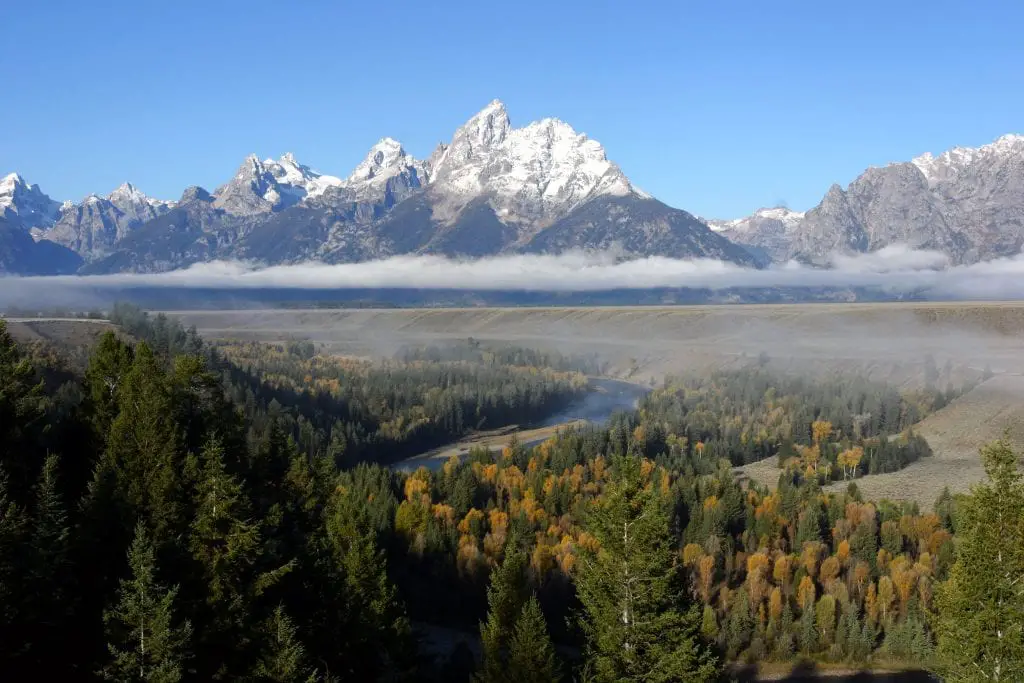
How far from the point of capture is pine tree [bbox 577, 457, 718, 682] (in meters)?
27.2

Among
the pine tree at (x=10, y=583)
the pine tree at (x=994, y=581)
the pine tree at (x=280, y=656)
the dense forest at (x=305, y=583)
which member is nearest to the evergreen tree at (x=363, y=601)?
the dense forest at (x=305, y=583)

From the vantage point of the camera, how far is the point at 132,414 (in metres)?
38.4

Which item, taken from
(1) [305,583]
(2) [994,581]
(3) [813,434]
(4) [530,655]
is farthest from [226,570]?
(3) [813,434]

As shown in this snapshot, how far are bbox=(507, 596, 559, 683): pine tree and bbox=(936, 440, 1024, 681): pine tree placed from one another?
13886mm

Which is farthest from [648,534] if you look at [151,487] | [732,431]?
[732,431]

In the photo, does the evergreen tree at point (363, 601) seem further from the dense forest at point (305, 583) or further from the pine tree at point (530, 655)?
the pine tree at point (530, 655)

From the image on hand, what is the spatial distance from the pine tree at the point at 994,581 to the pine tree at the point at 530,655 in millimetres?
13886

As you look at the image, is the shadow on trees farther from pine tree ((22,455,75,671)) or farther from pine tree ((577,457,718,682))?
pine tree ((22,455,75,671))

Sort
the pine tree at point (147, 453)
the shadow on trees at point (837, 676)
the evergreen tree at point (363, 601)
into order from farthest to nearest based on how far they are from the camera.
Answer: the shadow on trees at point (837, 676) < the evergreen tree at point (363, 601) < the pine tree at point (147, 453)

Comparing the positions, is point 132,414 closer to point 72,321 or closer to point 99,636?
point 99,636

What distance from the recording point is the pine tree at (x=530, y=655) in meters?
33.2

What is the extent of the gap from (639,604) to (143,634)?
15.5m

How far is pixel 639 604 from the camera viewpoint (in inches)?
1084

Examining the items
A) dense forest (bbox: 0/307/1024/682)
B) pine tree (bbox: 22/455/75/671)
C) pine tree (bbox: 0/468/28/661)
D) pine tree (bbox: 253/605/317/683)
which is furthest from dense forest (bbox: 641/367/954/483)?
pine tree (bbox: 0/468/28/661)
